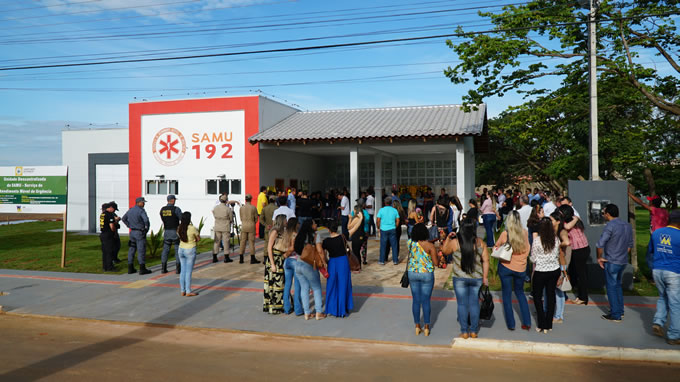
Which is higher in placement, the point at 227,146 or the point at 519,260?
the point at 227,146

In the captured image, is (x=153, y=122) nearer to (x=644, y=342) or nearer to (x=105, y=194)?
(x=105, y=194)

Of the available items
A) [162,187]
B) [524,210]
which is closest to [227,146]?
[162,187]

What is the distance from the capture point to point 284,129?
1870cm

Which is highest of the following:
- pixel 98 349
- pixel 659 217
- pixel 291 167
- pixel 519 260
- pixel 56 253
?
pixel 291 167

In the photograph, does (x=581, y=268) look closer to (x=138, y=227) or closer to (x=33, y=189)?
(x=138, y=227)

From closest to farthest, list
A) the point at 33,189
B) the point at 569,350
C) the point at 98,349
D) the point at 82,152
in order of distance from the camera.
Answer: the point at 569,350 < the point at 98,349 < the point at 33,189 < the point at 82,152

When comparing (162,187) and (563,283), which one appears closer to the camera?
(563,283)

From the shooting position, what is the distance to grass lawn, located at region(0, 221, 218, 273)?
12.7m

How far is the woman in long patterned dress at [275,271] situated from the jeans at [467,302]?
9.47ft

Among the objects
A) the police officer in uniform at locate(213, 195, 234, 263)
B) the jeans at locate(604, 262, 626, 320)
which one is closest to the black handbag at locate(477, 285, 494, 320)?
the jeans at locate(604, 262, 626, 320)

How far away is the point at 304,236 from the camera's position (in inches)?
292

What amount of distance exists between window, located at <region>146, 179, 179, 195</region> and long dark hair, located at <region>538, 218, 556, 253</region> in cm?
1550

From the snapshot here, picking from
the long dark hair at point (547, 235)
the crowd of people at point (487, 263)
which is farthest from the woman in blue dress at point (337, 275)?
the long dark hair at point (547, 235)

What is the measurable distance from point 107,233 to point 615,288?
10.6 metres
